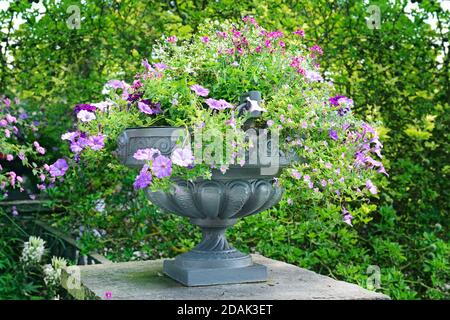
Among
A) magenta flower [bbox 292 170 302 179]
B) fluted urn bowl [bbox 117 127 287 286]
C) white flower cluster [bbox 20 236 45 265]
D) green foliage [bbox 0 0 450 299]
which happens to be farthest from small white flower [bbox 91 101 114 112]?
white flower cluster [bbox 20 236 45 265]

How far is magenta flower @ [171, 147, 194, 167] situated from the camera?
205 cm

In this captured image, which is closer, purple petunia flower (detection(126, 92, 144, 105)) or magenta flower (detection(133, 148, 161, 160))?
magenta flower (detection(133, 148, 161, 160))

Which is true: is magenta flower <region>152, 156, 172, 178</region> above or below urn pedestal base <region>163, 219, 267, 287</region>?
above

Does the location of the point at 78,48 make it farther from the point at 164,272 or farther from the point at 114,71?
the point at 164,272

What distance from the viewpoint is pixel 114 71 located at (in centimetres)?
415

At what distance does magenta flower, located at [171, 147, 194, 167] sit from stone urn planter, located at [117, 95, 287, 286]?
14cm

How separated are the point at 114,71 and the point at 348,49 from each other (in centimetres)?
169

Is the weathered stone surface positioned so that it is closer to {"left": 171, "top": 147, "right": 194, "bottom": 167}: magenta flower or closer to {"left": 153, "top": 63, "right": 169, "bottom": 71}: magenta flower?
{"left": 171, "top": 147, "right": 194, "bottom": 167}: magenta flower

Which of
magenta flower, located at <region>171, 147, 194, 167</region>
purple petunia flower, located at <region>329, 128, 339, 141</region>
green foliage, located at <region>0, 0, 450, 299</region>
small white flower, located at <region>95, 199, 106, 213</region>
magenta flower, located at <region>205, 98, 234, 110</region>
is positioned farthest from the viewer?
small white flower, located at <region>95, 199, 106, 213</region>

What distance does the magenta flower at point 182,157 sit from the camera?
205 centimetres

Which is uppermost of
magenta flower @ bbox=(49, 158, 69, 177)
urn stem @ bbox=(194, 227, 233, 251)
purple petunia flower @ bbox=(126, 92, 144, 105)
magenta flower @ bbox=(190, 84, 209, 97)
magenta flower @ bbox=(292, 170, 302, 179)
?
purple petunia flower @ bbox=(126, 92, 144, 105)

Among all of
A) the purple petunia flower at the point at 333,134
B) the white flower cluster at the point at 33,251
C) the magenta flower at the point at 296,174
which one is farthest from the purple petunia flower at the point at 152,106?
the white flower cluster at the point at 33,251
